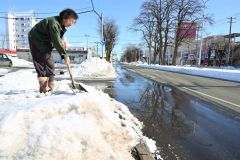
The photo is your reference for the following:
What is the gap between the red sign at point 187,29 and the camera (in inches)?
1965

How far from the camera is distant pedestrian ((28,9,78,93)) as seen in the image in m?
5.34

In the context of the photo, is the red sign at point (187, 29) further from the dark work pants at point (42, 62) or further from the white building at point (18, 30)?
the white building at point (18, 30)

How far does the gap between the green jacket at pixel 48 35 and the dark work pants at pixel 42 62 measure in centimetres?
8

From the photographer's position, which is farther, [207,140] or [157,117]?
[157,117]

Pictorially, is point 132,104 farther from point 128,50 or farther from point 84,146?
point 128,50

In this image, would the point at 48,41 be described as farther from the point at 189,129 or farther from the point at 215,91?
the point at 215,91

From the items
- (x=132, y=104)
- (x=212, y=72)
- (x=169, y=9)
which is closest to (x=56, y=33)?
(x=132, y=104)

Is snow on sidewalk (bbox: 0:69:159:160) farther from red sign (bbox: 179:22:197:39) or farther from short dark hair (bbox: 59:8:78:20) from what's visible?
red sign (bbox: 179:22:197:39)

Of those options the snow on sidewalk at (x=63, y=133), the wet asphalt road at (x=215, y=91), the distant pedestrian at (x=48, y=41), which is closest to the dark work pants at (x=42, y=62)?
the distant pedestrian at (x=48, y=41)

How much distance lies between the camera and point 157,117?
6.64m

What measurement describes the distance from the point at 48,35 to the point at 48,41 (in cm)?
16

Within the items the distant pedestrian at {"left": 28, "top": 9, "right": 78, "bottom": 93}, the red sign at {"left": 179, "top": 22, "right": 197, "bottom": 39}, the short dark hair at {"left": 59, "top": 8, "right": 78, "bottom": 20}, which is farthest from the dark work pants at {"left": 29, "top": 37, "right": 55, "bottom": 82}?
the red sign at {"left": 179, "top": 22, "right": 197, "bottom": 39}

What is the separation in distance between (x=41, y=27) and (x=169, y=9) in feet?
160

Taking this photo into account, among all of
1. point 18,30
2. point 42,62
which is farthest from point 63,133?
point 18,30
